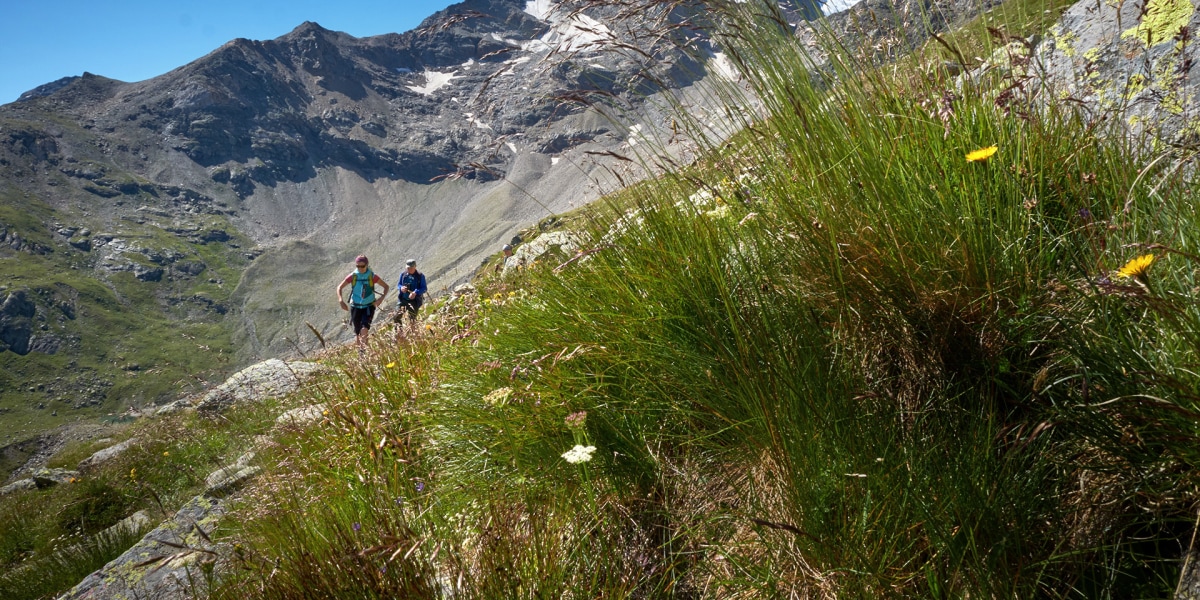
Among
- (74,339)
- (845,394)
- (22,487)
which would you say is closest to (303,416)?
(845,394)

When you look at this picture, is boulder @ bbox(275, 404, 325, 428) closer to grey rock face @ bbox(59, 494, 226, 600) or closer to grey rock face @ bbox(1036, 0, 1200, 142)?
grey rock face @ bbox(59, 494, 226, 600)

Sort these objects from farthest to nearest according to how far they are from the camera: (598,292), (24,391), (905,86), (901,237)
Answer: (24,391)
(598,292)
(905,86)
(901,237)

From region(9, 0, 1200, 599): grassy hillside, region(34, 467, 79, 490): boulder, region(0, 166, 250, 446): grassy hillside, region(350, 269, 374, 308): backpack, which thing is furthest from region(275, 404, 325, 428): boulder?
region(0, 166, 250, 446): grassy hillside

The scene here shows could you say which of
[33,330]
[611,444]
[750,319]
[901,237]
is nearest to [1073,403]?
[901,237]

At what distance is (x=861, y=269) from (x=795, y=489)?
0.66 m

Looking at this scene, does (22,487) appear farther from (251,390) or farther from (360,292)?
(251,390)

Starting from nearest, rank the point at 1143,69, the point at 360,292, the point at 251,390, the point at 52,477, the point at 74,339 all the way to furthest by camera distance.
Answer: the point at 1143,69, the point at 251,390, the point at 360,292, the point at 52,477, the point at 74,339

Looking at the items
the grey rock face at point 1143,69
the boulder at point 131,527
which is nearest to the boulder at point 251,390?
the boulder at point 131,527

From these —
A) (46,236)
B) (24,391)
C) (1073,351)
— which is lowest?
(1073,351)

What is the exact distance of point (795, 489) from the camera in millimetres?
1590

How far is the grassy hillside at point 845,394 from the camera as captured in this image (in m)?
1.40

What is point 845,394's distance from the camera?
1.73 m

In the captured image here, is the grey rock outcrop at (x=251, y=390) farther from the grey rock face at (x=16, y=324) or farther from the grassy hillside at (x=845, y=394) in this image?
the grey rock face at (x=16, y=324)

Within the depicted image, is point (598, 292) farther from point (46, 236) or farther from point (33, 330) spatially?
point (46, 236)
